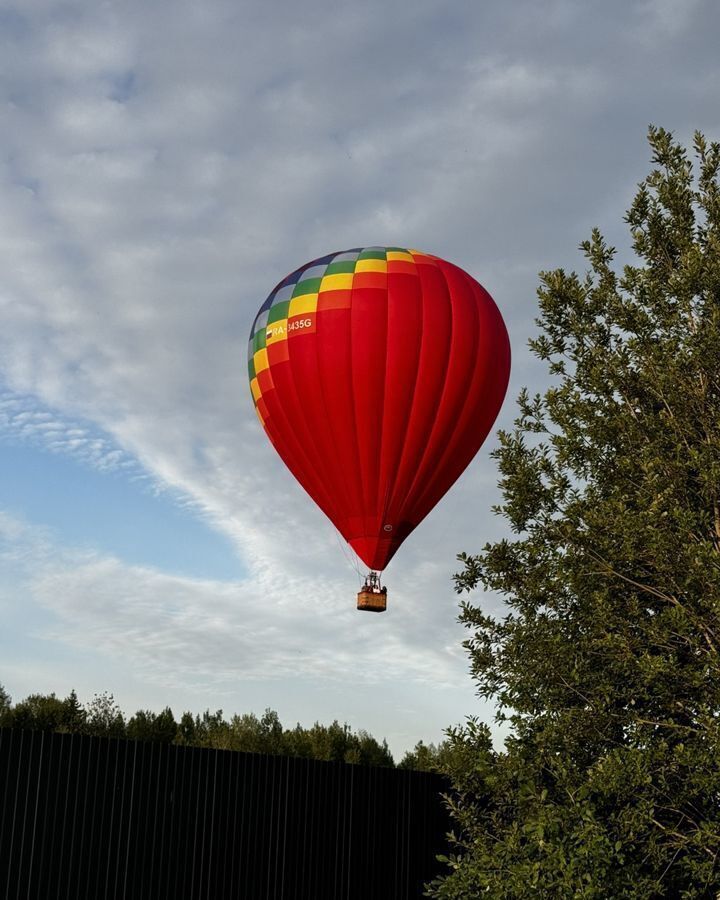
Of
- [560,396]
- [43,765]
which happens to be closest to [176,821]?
[43,765]

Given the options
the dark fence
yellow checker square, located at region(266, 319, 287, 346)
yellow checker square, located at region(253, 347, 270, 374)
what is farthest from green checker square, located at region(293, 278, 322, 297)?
the dark fence

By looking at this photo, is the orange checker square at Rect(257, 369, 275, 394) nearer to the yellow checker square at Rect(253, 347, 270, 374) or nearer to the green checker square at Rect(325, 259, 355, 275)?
the yellow checker square at Rect(253, 347, 270, 374)

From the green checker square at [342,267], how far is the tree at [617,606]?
7759 mm

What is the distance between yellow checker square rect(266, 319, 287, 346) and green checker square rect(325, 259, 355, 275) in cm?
147

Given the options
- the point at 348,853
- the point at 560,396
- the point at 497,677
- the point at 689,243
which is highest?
the point at 689,243

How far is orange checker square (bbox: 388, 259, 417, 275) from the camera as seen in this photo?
21109 millimetres

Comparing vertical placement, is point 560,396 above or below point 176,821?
above

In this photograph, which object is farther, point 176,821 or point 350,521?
point 350,521

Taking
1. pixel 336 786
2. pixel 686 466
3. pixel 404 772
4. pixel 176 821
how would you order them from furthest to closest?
pixel 404 772 < pixel 336 786 < pixel 176 821 < pixel 686 466

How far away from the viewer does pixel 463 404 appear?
20672 mm

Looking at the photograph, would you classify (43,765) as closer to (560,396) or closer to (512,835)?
(512,835)

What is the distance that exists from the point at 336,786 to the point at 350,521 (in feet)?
22.6

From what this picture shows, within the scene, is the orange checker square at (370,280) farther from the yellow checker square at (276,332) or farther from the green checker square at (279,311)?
the yellow checker square at (276,332)

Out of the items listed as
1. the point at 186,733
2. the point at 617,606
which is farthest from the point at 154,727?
the point at 617,606
